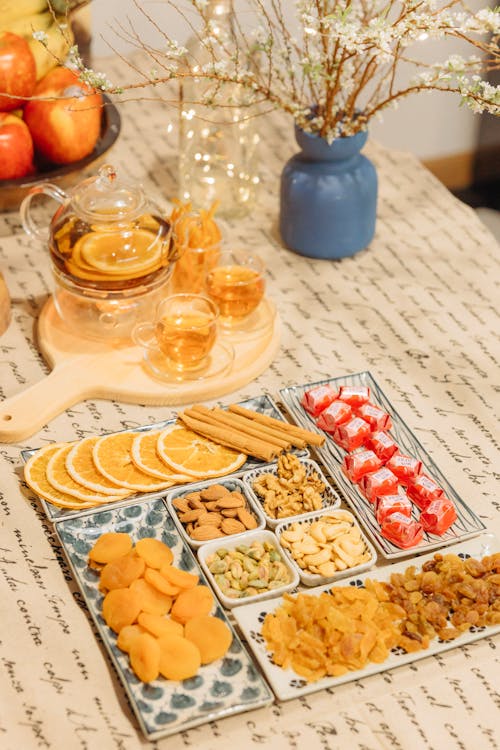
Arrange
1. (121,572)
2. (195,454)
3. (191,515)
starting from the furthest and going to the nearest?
(195,454), (191,515), (121,572)

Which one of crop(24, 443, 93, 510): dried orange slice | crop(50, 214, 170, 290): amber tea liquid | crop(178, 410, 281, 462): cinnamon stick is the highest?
crop(50, 214, 170, 290): amber tea liquid

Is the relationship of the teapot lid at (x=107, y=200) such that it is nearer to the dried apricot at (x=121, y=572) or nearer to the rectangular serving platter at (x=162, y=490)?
the rectangular serving platter at (x=162, y=490)

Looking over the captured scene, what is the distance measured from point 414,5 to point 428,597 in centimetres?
75

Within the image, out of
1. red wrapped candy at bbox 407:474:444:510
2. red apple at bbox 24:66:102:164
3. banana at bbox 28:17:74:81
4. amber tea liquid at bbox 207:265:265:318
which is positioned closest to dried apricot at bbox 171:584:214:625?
red wrapped candy at bbox 407:474:444:510

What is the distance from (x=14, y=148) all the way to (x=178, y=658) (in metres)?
0.98

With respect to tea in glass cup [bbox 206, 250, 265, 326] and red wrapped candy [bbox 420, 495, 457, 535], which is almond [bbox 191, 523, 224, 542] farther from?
tea in glass cup [bbox 206, 250, 265, 326]

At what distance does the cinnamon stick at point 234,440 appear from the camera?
1301mm

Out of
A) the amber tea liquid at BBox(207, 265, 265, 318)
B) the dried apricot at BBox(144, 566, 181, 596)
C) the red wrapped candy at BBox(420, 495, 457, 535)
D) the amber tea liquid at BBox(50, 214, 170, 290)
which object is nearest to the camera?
the dried apricot at BBox(144, 566, 181, 596)

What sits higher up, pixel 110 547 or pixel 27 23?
pixel 27 23

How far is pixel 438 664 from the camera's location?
106cm

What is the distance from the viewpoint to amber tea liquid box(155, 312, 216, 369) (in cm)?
143

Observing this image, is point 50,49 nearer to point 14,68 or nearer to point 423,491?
point 14,68

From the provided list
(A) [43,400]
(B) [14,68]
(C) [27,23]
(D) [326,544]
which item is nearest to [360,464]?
(D) [326,544]

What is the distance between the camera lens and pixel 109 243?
143cm
